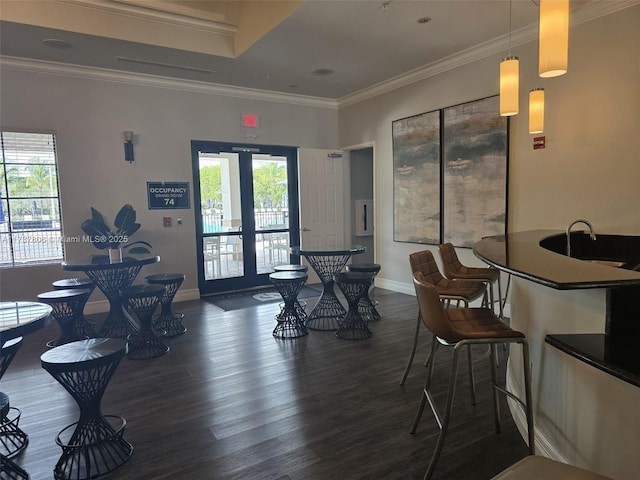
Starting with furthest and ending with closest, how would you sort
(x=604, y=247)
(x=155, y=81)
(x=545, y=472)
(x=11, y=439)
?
(x=155, y=81), (x=604, y=247), (x=11, y=439), (x=545, y=472)

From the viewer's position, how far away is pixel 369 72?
5.35 metres

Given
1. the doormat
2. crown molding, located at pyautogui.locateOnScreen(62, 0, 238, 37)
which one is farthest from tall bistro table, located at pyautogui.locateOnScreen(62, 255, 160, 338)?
crown molding, located at pyautogui.locateOnScreen(62, 0, 238, 37)

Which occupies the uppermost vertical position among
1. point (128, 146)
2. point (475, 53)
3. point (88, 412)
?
point (475, 53)

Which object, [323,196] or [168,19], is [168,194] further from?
[323,196]

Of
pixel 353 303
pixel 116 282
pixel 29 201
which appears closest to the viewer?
pixel 353 303

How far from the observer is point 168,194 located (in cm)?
559

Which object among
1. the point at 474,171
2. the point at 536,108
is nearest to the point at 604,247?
the point at 536,108

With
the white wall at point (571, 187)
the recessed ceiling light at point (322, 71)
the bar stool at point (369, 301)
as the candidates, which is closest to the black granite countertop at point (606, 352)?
the white wall at point (571, 187)

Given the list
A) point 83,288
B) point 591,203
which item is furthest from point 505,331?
point 83,288

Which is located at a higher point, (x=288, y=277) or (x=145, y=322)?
(x=288, y=277)

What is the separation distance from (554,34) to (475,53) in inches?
121

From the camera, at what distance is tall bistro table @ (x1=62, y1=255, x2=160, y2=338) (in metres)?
4.09

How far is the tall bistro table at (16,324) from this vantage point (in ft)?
6.65

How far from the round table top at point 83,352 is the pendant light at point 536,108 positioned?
135 inches
